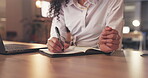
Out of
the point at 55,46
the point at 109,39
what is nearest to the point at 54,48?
the point at 55,46

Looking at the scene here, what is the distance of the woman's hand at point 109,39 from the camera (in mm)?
893

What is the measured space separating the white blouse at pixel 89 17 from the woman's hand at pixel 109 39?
0.21 m

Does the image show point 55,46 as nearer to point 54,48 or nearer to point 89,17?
point 54,48

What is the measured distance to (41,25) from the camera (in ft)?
18.3

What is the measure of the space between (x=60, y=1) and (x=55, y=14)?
0.10 meters

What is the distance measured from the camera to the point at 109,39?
90 centimetres

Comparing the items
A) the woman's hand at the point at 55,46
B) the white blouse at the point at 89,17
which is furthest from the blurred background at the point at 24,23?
the woman's hand at the point at 55,46

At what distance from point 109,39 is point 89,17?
1.18 ft

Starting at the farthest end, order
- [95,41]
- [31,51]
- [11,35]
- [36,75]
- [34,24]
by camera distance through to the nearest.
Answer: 1. [34,24]
2. [11,35]
3. [95,41]
4. [31,51]
5. [36,75]

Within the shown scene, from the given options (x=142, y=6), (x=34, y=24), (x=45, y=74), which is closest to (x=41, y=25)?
(x=34, y=24)

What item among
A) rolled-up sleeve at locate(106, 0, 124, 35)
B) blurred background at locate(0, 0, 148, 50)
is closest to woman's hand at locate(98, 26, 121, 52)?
rolled-up sleeve at locate(106, 0, 124, 35)

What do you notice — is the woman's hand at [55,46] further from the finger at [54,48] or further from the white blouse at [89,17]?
the white blouse at [89,17]

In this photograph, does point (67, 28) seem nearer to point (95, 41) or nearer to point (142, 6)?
point (95, 41)

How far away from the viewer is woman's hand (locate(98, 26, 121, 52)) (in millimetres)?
893
